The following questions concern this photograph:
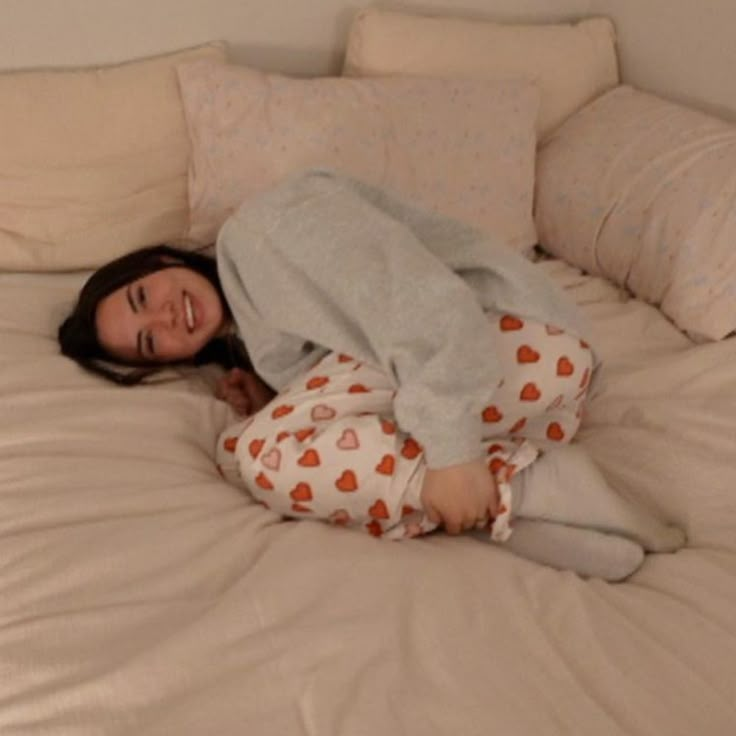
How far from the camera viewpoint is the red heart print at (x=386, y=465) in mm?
1028

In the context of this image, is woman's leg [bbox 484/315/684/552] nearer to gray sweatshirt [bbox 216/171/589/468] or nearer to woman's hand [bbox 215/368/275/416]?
gray sweatshirt [bbox 216/171/589/468]

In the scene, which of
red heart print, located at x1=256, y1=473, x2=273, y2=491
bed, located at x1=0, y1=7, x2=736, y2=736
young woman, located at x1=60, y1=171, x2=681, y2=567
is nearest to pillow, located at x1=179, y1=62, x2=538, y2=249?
young woman, located at x1=60, y1=171, x2=681, y2=567

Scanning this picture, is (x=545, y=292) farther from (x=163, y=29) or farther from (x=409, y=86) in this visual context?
(x=163, y=29)

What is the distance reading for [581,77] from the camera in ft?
5.59

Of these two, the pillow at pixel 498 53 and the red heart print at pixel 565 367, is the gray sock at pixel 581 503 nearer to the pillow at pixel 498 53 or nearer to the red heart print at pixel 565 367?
the red heart print at pixel 565 367

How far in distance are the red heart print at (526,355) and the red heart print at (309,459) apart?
0.28 m

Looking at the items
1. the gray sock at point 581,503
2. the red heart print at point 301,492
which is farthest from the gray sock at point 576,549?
A: the red heart print at point 301,492

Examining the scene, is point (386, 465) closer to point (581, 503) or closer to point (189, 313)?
point (581, 503)

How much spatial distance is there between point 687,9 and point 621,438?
36.0 inches

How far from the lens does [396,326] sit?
105 cm

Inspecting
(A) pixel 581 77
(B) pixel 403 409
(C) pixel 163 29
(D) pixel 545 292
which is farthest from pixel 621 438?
(C) pixel 163 29

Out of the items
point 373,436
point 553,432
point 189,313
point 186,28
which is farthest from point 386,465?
point 186,28

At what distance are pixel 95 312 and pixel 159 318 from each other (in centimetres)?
9

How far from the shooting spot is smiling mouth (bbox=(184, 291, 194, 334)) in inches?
49.8
